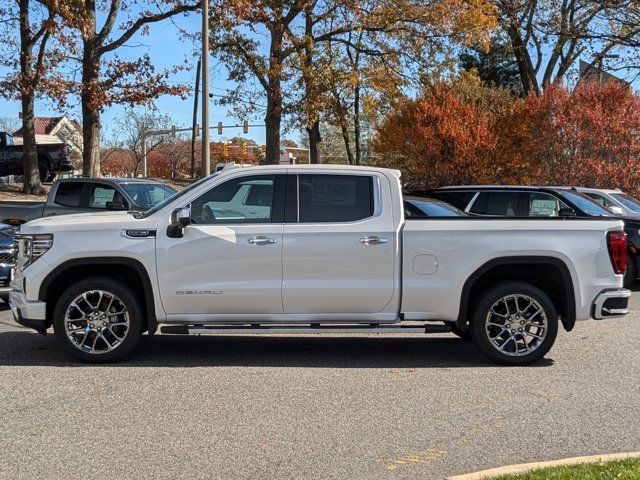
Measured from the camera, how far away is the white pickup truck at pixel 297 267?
6.55 m

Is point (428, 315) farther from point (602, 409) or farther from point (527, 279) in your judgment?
point (602, 409)

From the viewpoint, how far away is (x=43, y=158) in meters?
28.9

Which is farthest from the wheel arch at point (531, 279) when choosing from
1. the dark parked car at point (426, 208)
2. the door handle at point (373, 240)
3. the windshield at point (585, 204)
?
the windshield at point (585, 204)

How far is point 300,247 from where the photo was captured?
656 cm

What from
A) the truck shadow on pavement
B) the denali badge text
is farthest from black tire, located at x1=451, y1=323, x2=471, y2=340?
the denali badge text

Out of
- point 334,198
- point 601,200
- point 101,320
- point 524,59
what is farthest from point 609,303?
point 524,59

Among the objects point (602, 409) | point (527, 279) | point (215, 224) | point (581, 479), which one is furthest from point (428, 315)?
point (581, 479)

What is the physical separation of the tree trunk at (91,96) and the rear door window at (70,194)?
959 cm

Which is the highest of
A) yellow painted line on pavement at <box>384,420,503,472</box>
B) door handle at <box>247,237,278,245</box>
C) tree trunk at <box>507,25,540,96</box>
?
tree trunk at <box>507,25,540,96</box>

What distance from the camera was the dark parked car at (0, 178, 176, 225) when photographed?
12734 millimetres

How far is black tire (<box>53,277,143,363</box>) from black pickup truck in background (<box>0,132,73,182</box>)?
2414cm

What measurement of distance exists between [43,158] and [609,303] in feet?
87.7

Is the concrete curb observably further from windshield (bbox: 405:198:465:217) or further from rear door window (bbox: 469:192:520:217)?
rear door window (bbox: 469:192:520:217)

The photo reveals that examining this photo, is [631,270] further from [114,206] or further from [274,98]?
[274,98]
